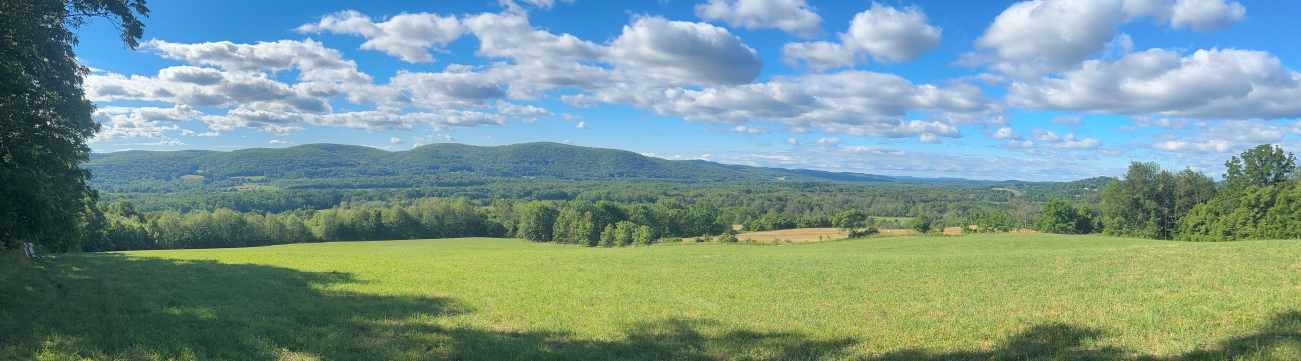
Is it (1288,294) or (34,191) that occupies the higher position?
(34,191)

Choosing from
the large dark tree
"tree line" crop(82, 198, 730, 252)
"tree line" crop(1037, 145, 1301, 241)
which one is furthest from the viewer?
"tree line" crop(82, 198, 730, 252)

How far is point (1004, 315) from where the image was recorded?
11219 millimetres

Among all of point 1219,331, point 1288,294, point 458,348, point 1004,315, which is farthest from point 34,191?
point 1288,294

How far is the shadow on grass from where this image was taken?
7793mm

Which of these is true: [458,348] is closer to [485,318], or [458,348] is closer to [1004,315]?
[485,318]

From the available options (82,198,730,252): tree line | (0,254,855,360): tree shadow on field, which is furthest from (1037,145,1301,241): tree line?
(0,254,855,360): tree shadow on field

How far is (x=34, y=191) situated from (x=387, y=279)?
29.3ft

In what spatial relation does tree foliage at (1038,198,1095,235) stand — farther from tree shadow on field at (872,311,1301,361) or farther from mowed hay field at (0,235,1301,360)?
tree shadow on field at (872,311,1301,361)

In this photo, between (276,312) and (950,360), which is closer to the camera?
(950,360)

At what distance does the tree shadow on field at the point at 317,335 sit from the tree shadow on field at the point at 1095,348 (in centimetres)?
185

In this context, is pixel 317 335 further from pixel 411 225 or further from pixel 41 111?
pixel 411 225

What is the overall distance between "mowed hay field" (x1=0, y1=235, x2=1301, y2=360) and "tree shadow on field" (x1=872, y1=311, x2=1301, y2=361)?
0.03m

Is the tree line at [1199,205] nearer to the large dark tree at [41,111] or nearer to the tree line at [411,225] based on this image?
the tree line at [411,225]

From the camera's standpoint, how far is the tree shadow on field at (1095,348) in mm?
6980
